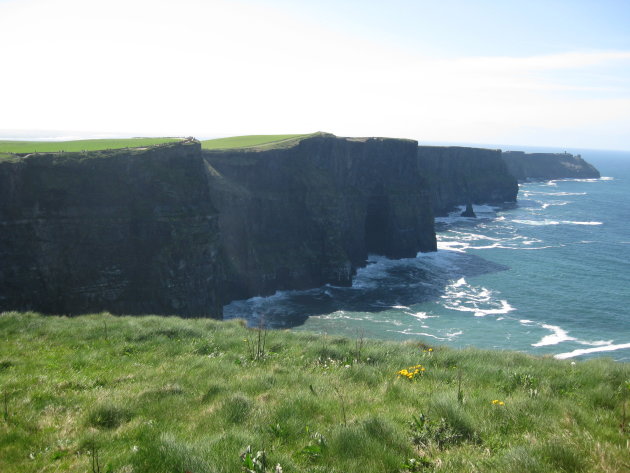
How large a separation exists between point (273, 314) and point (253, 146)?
30.0m

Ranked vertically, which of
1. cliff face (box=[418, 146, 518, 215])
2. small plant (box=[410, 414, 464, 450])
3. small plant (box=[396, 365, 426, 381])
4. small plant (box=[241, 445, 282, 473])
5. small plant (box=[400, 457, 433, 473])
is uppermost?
cliff face (box=[418, 146, 518, 215])

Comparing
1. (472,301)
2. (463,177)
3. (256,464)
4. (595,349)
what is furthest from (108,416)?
(463,177)

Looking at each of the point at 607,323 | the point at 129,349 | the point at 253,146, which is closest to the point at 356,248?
the point at 253,146

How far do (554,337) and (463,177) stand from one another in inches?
3688

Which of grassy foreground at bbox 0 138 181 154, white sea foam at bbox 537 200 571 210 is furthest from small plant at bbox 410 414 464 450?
white sea foam at bbox 537 200 571 210

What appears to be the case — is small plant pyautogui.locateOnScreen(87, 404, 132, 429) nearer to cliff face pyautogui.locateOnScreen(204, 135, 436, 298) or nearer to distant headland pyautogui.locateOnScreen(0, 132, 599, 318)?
distant headland pyautogui.locateOnScreen(0, 132, 599, 318)

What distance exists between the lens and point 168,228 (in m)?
43.5

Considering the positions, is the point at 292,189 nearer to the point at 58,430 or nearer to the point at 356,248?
the point at 356,248

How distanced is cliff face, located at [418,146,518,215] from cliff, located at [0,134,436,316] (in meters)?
54.9

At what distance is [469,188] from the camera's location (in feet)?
429

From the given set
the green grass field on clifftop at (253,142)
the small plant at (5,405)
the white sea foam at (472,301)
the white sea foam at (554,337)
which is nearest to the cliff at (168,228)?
the green grass field on clifftop at (253,142)

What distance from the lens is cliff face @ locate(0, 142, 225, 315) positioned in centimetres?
3688

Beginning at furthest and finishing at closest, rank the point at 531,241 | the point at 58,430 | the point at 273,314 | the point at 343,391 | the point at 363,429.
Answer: the point at 531,241
the point at 273,314
the point at 343,391
the point at 58,430
the point at 363,429

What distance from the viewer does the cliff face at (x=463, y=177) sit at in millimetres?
119000
